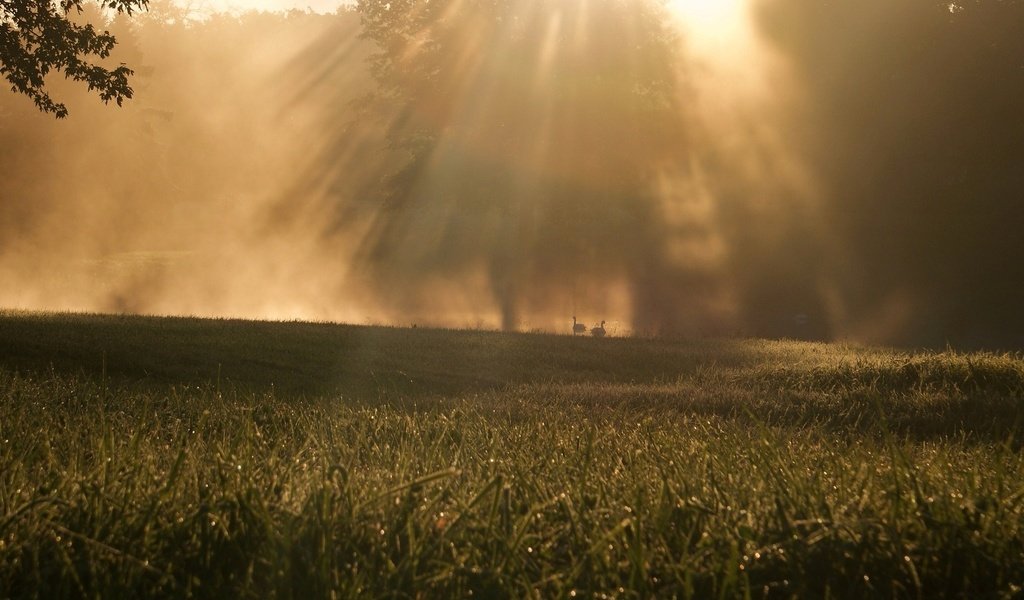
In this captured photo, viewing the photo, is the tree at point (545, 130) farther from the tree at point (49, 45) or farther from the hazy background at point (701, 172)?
the tree at point (49, 45)

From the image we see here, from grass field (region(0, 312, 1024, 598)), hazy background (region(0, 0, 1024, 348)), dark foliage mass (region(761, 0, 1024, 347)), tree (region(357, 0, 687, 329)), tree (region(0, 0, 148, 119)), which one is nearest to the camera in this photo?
grass field (region(0, 312, 1024, 598))

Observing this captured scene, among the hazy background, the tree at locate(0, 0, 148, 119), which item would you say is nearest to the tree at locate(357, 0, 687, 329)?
the hazy background

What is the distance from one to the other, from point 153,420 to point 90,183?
167 ft

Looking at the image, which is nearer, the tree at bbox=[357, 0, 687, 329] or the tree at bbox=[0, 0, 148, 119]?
the tree at bbox=[0, 0, 148, 119]

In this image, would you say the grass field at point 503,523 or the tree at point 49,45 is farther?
the tree at point 49,45

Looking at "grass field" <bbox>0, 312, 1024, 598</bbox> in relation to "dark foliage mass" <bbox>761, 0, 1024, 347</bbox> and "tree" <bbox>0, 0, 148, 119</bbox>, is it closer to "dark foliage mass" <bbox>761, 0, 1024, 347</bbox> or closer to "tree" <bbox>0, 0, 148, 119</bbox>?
"tree" <bbox>0, 0, 148, 119</bbox>

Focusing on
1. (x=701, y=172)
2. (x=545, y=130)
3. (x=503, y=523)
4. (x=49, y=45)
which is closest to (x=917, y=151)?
(x=701, y=172)

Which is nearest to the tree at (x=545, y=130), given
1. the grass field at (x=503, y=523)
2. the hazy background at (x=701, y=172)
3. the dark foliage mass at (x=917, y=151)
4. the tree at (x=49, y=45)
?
the hazy background at (x=701, y=172)

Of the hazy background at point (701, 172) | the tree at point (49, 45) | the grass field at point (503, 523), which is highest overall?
the hazy background at point (701, 172)

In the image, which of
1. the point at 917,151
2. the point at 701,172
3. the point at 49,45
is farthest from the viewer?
the point at 701,172

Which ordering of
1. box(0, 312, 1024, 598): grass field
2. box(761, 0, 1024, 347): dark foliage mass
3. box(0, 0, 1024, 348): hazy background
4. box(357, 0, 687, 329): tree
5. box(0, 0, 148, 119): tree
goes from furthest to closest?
box(357, 0, 687, 329): tree, box(0, 0, 1024, 348): hazy background, box(761, 0, 1024, 347): dark foliage mass, box(0, 0, 148, 119): tree, box(0, 312, 1024, 598): grass field

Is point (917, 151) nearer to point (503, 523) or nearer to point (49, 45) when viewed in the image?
point (49, 45)

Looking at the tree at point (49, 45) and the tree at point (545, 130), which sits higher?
the tree at point (545, 130)

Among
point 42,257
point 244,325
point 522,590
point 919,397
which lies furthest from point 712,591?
point 42,257
